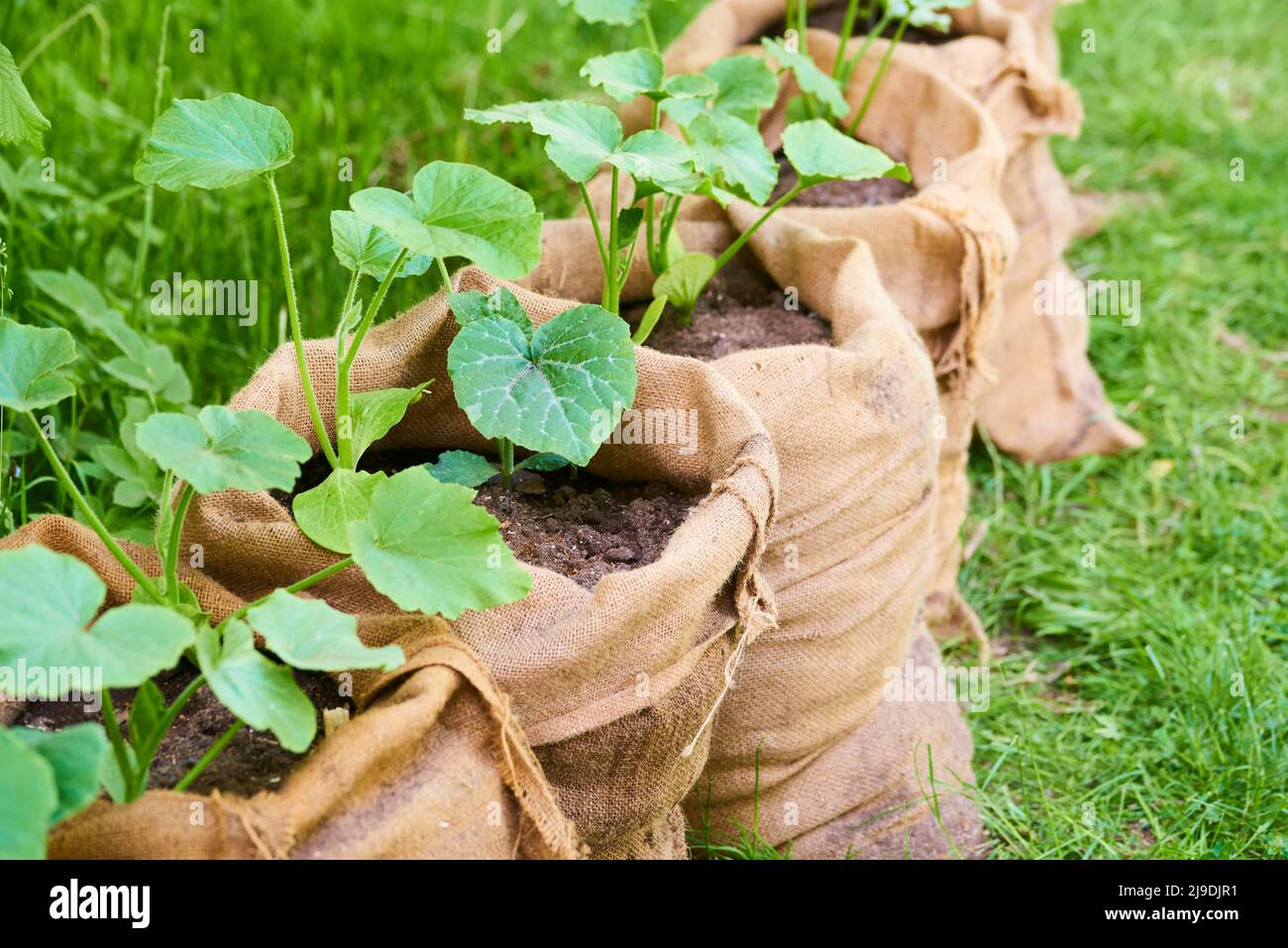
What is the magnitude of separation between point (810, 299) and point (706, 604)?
754 millimetres

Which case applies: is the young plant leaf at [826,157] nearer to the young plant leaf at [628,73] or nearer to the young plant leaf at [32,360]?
the young plant leaf at [628,73]

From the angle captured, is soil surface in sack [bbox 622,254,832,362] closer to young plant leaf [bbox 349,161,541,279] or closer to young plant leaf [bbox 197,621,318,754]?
young plant leaf [bbox 349,161,541,279]

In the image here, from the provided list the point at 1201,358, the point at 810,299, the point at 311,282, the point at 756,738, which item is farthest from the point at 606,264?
the point at 1201,358

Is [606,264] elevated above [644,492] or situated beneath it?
elevated above

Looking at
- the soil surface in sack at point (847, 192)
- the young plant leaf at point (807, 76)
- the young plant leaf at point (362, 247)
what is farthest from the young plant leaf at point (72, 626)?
the soil surface in sack at point (847, 192)

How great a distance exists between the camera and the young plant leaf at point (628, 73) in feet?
5.51

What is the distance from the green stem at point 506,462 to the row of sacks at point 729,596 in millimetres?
82

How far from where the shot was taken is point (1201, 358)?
3109 millimetres

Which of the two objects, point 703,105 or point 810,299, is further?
point 810,299

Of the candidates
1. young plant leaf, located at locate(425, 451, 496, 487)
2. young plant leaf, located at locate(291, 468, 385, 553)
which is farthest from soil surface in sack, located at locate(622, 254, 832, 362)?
young plant leaf, located at locate(291, 468, 385, 553)

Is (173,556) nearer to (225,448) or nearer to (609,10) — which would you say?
(225,448)

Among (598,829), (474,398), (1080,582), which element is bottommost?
(1080,582)

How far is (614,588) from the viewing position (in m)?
1.29
